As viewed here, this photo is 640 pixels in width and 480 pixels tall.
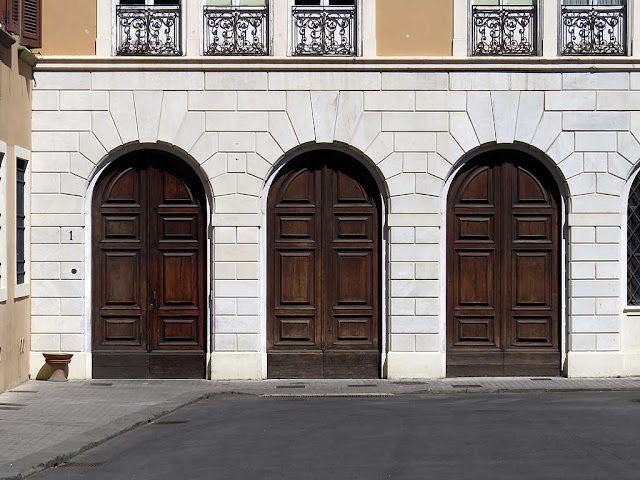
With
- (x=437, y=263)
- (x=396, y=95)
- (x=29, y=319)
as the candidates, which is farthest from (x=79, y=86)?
(x=437, y=263)

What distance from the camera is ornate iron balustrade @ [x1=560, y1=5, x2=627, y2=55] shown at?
19.7m

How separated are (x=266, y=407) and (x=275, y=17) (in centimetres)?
630

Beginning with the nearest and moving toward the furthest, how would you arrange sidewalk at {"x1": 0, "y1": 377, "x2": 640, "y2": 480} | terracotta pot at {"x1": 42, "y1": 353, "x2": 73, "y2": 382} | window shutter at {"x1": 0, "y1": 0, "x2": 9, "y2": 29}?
sidewalk at {"x1": 0, "y1": 377, "x2": 640, "y2": 480} → window shutter at {"x1": 0, "y1": 0, "x2": 9, "y2": 29} → terracotta pot at {"x1": 42, "y1": 353, "x2": 73, "y2": 382}

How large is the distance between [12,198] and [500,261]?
24.4 feet

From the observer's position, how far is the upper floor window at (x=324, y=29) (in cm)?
1966

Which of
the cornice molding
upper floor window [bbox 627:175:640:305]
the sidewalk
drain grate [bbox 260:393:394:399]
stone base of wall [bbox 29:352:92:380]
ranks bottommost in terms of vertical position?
drain grate [bbox 260:393:394:399]

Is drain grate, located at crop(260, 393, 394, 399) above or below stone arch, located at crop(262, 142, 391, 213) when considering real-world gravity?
below

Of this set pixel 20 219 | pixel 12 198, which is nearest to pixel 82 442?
pixel 12 198

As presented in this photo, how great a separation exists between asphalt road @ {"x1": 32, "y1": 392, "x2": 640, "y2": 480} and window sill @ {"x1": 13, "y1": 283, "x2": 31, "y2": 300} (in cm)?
337

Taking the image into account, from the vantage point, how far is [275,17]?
1955 centimetres

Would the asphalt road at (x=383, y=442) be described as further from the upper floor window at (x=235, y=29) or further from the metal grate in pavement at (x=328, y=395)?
the upper floor window at (x=235, y=29)

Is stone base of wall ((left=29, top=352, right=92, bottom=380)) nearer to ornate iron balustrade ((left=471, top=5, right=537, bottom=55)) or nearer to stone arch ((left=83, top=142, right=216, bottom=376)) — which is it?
stone arch ((left=83, top=142, right=216, bottom=376))


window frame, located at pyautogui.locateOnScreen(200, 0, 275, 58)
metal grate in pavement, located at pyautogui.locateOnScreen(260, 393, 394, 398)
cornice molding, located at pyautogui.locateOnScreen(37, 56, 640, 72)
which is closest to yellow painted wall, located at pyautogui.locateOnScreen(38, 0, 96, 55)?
cornice molding, located at pyautogui.locateOnScreen(37, 56, 640, 72)

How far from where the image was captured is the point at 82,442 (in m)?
13.0
